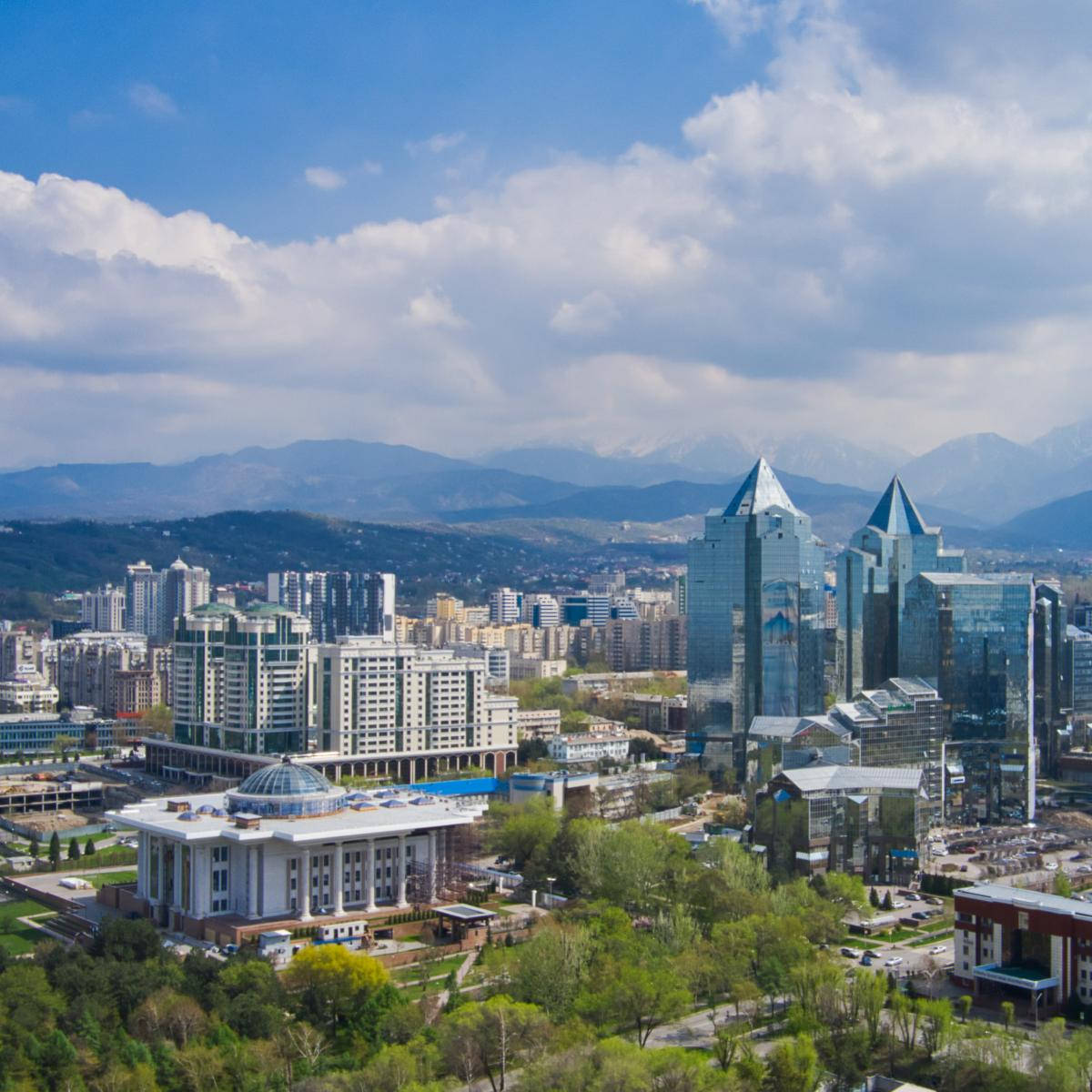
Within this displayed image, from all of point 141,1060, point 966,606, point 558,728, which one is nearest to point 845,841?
point 966,606

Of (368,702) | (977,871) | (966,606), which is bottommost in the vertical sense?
(977,871)

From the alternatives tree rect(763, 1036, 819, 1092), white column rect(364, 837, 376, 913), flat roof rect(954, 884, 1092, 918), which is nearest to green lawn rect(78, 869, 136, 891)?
white column rect(364, 837, 376, 913)

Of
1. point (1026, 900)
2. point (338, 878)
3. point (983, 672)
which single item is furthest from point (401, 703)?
point (1026, 900)

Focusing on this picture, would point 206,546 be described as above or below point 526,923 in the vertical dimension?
above

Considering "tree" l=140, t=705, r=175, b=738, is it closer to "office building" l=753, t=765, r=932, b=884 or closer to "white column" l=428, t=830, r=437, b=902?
"white column" l=428, t=830, r=437, b=902

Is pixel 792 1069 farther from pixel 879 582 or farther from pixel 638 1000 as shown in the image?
pixel 879 582

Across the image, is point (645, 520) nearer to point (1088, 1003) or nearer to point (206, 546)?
point (206, 546)
